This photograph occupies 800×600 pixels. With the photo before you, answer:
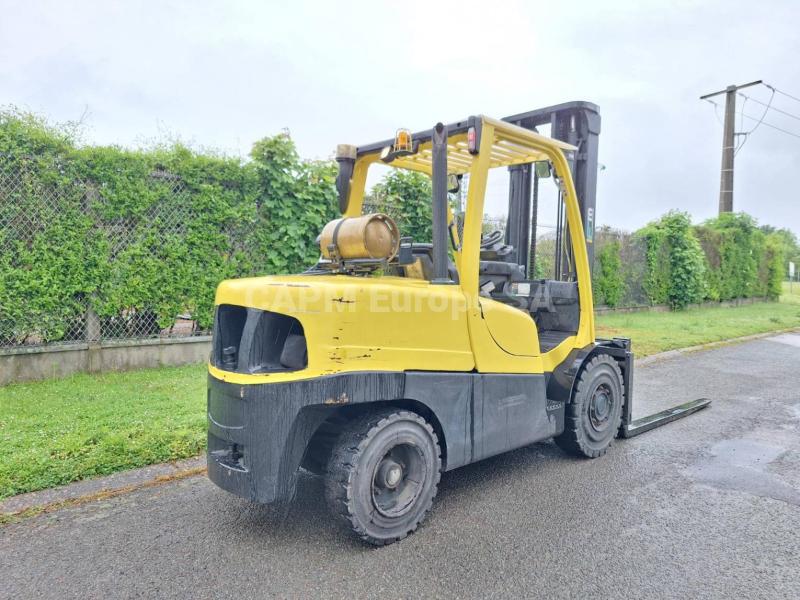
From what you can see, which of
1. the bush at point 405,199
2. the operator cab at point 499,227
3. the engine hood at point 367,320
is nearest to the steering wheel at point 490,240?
the operator cab at point 499,227

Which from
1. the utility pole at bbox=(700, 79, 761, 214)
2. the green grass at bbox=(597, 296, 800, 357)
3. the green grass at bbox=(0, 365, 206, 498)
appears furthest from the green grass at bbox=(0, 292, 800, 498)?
the utility pole at bbox=(700, 79, 761, 214)

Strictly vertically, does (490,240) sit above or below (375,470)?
above

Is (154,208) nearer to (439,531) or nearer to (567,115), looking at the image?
(567,115)

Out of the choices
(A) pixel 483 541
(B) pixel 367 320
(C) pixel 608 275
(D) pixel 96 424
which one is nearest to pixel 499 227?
(B) pixel 367 320

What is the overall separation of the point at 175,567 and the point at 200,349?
15.0 feet

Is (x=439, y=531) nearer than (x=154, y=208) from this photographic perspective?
Yes

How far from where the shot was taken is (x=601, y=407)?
4.59m

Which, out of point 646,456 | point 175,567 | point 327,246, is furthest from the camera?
point 646,456

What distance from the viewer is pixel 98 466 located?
12.8 ft

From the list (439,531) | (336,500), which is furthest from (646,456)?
(336,500)

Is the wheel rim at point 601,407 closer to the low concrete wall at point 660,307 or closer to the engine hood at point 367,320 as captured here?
the engine hood at point 367,320

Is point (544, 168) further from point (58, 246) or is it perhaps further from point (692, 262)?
point (692, 262)

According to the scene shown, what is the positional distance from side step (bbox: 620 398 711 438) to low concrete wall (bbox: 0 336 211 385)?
197 inches

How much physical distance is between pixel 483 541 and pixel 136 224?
5370mm
